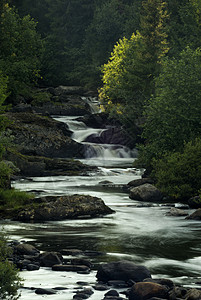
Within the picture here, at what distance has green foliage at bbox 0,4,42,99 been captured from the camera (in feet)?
193

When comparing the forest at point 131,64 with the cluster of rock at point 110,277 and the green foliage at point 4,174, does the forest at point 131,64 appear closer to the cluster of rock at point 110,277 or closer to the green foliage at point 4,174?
the green foliage at point 4,174

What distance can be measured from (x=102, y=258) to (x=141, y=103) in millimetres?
45870

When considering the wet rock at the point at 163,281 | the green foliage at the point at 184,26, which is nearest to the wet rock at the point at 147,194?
the wet rock at the point at 163,281

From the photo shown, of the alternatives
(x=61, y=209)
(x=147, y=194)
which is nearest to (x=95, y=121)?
(x=147, y=194)

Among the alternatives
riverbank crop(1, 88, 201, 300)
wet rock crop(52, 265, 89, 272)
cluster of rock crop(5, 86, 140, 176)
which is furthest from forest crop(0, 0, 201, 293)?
wet rock crop(52, 265, 89, 272)

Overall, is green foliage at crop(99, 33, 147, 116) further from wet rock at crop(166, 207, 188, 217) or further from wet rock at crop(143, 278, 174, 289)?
wet rock at crop(143, 278, 174, 289)

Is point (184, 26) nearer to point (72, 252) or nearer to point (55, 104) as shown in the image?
point (55, 104)

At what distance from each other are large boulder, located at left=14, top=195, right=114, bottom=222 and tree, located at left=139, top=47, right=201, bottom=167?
34.7 ft

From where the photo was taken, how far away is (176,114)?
35.4 m

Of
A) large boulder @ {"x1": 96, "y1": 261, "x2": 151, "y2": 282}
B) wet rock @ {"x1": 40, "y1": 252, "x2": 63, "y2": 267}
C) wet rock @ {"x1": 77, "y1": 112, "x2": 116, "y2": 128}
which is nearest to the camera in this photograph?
large boulder @ {"x1": 96, "y1": 261, "x2": 151, "y2": 282}

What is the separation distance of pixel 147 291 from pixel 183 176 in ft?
60.0

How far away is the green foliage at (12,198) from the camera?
23.0 meters

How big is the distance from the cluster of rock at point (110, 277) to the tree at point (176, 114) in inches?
741

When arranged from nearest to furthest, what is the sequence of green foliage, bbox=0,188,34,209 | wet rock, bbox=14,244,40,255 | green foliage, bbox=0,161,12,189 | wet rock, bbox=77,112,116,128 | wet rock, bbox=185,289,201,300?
1. wet rock, bbox=185,289,201,300
2. wet rock, bbox=14,244,40,255
3. green foliage, bbox=0,188,34,209
4. green foliage, bbox=0,161,12,189
5. wet rock, bbox=77,112,116,128
